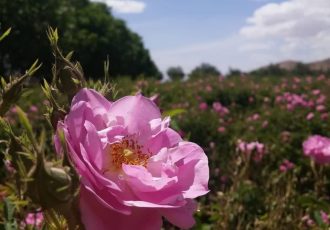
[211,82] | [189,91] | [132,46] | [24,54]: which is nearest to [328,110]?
[189,91]

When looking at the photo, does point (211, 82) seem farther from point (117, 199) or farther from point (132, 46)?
point (132, 46)

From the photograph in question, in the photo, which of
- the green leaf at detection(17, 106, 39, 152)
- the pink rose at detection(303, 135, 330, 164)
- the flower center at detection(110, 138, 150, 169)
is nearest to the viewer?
the green leaf at detection(17, 106, 39, 152)

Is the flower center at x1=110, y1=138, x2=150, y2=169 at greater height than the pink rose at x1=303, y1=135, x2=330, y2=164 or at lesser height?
greater

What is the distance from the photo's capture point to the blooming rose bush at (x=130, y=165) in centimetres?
47

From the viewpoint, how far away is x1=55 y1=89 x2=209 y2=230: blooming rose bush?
0.47m

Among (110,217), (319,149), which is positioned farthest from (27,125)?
(319,149)

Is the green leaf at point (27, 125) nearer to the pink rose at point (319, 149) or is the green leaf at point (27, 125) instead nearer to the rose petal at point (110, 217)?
the rose petal at point (110, 217)

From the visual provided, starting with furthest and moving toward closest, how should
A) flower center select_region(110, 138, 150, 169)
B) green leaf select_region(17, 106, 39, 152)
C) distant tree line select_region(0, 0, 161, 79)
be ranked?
1. distant tree line select_region(0, 0, 161, 79)
2. flower center select_region(110, 138, 150, 169)
3. green leaf select_region(17, 106, 39, 152)

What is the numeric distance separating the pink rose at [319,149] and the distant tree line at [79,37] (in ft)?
37.1

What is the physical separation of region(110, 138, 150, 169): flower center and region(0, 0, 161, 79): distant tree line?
13.4m

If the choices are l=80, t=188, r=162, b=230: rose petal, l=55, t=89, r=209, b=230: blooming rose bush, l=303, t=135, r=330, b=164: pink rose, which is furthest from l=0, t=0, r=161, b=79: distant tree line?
l=80, t=188, r=162, b=230: rose petal

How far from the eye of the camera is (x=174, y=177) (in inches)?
20.5

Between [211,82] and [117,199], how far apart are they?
9748 millimetres

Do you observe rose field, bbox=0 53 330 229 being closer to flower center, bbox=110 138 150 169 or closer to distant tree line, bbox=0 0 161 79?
flower center, bbox=110 138 150 169
